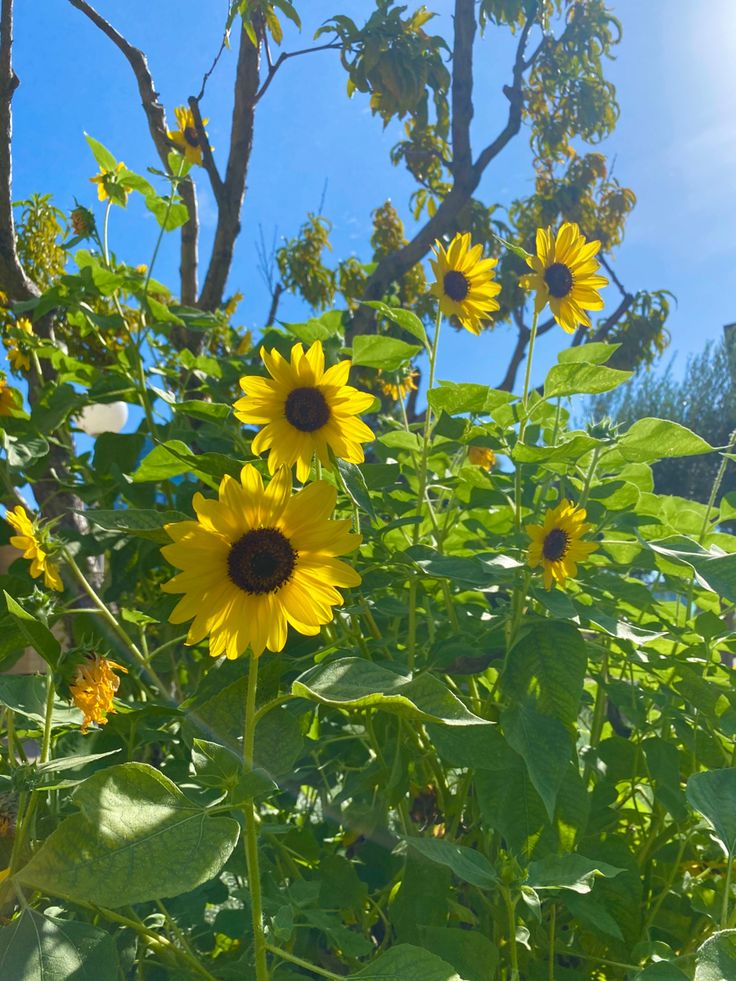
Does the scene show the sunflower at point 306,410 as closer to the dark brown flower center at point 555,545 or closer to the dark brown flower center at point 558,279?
the dark brown flower center at point 555,545

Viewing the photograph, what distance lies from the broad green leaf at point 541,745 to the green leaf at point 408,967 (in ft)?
0.45

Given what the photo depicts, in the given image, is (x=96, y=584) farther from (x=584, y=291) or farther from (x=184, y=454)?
(x=584, y=291)

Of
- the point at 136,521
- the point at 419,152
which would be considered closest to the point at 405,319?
the point at 136,521

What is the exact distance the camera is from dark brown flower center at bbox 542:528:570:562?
28.8 inches

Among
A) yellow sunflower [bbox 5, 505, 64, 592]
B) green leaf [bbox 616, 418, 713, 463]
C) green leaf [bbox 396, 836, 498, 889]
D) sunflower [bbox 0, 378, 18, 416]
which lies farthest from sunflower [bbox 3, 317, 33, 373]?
green leaf [bbox 396, 836, 498, 889]

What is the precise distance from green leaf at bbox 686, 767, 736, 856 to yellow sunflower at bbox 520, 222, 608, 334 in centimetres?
52

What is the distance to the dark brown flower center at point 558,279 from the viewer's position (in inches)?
38.2

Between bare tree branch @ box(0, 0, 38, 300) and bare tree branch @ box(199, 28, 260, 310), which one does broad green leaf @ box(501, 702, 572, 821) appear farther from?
bare tree branch @ box(199, 28, 260, 310)

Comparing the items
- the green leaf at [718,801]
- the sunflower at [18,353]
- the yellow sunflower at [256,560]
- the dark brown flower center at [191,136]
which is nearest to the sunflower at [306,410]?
the yellow sunflower at [256,560]

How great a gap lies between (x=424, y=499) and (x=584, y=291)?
0.34 metres

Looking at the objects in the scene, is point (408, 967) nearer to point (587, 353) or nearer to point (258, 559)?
point (258, 559)

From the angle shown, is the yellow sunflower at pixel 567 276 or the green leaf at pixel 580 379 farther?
the yellow sunflower at pixel 567 276

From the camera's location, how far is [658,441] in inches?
30.4

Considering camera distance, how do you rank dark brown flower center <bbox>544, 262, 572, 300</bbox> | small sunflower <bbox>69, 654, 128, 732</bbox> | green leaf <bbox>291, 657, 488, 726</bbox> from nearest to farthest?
green leaf <bbox>291, 657, 488, 726</bbox> → small sunflower <bbox>69, 654, 128, 732</bbox> → dark brown flower center <bbox>544, 262, 572, 300</bbox>
